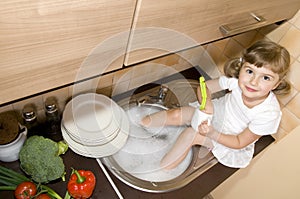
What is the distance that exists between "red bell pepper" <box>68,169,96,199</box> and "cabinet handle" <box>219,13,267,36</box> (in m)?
0.56

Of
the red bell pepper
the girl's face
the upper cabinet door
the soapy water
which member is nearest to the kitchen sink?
the soapy water

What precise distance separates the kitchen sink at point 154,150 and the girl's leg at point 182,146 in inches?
1.1

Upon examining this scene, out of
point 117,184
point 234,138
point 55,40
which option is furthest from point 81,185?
point 234,138

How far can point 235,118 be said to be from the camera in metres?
A: 1.04

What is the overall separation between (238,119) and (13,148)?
0.82m

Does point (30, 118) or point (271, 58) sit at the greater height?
point (271, 58)

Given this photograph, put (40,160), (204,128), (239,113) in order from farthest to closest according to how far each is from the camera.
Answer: (239,113) < (204,128) < (40,160)

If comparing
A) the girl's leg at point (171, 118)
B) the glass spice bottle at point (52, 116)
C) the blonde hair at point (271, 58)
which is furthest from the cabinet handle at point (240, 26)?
the glass spice bottle at point (52, 116)

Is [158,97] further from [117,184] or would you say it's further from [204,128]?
[117,184]

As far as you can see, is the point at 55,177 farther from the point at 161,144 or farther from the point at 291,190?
the point at 291,190

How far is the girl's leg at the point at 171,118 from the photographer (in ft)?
3.39

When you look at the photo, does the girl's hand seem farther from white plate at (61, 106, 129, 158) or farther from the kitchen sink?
white plate at (61, 106, 129, 158)

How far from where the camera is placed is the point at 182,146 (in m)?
0.96

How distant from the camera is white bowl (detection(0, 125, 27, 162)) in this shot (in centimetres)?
70
